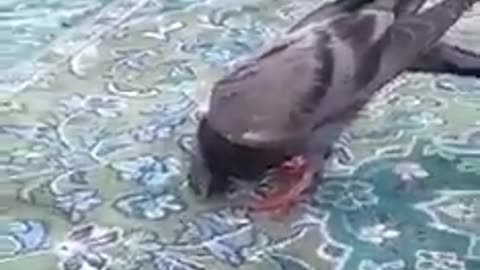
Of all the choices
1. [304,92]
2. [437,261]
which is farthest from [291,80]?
[437,261]

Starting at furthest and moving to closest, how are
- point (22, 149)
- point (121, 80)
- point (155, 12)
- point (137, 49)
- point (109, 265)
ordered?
point (155, 12) → point (137, 49) → point (121, 80) → point (22, 149) → point (109, 265)

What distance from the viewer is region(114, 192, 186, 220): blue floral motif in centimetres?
103

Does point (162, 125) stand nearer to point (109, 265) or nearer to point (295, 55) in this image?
point (295, 55)

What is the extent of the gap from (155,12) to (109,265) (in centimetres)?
75

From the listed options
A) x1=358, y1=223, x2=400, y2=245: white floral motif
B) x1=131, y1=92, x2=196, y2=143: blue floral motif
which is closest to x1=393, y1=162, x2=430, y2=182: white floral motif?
x1=358, y1=223, x2=400, y2=245: white floral motif

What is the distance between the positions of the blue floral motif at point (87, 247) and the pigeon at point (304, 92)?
10cm

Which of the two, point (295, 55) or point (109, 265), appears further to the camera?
point (295, 55)

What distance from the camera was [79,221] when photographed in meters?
1.02

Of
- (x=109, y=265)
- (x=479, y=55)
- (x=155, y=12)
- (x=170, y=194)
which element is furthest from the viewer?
(x=155, y=12)

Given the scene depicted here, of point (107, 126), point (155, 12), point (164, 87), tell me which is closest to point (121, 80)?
point (164, 87)

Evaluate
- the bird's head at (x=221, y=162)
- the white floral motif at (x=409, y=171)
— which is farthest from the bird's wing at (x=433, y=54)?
the bird's head at (x=221, y=162)

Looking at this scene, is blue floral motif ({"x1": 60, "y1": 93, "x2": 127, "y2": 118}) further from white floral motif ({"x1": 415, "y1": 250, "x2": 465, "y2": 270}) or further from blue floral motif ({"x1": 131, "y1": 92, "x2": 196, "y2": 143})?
white floral motif ({"x1": 415, "y1": 250, "x2": 465, "y2": 270})

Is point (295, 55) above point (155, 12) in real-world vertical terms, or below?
above

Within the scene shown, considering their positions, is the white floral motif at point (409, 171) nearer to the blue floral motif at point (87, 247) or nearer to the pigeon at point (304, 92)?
the pigeon at point (304, 92)
